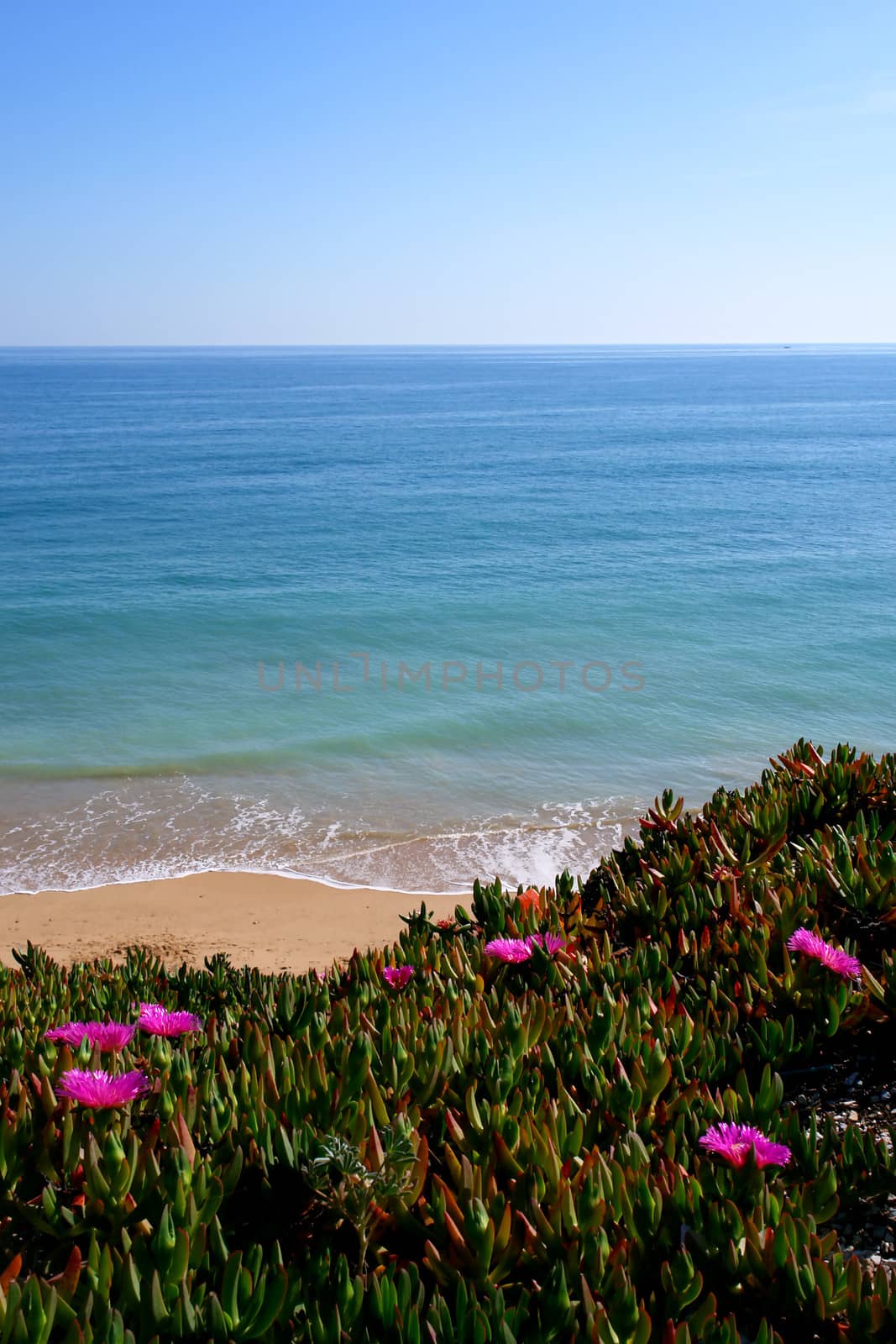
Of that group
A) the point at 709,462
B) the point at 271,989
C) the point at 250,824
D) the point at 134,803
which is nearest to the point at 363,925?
the point at 250,824

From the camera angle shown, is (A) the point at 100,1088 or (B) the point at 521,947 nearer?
(A) the point at 100,1088

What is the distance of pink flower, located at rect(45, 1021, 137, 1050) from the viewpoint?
104 inches

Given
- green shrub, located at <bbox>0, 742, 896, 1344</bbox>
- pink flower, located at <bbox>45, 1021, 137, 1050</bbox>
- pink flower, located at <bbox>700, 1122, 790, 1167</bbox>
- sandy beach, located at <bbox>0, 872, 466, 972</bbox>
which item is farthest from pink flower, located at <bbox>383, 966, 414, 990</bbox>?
sandy beach, located at <bbox>0, 872, 466, 972</bbox>

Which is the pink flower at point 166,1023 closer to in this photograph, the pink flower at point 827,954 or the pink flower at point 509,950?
the pink flower at point 509,950

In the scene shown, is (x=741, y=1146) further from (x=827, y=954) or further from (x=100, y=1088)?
(x=100, y=1088)

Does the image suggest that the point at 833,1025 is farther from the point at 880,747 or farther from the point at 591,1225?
the point at 880,747

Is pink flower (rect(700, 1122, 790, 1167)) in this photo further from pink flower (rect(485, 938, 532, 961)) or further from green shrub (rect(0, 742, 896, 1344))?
pink flower (rect(485, 938, 532, 961))

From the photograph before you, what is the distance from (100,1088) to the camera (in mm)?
2230

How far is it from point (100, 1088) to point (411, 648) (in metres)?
17.5

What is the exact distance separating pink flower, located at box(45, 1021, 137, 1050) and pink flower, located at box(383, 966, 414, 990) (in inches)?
40.5

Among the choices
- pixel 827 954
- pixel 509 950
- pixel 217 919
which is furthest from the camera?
pixel 217 919

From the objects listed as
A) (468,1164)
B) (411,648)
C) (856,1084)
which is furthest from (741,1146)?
(411,648)

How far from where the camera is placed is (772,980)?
3209 mm

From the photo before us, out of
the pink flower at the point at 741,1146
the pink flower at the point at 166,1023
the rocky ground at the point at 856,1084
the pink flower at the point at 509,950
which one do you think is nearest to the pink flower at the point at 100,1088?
the pink flower at the point at 166,1023
